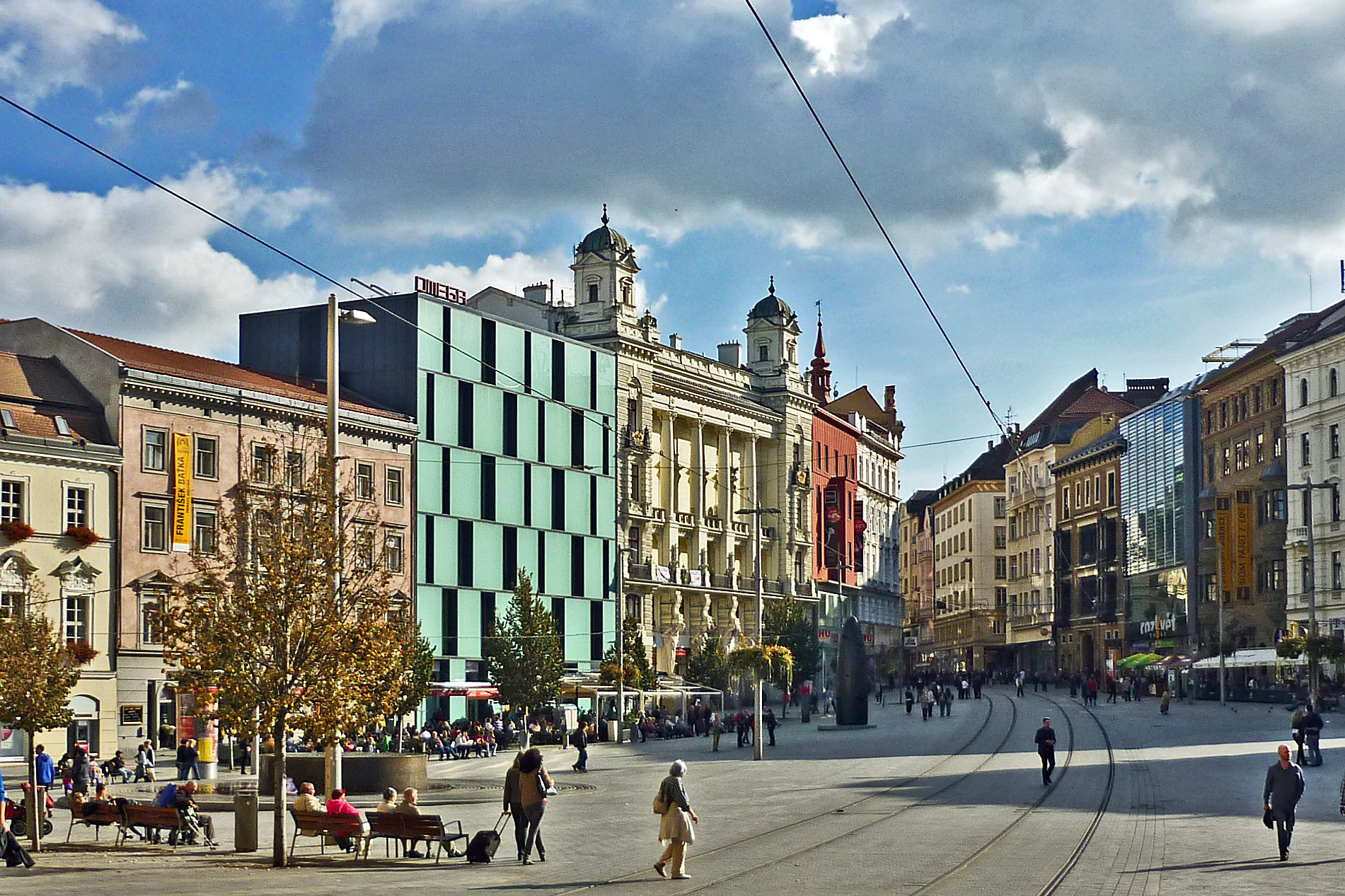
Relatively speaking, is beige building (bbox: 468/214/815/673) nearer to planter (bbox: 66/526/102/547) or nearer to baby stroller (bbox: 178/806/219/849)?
planter (bbox: 66/526/102/547)

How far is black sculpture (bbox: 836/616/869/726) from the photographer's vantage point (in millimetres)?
66500

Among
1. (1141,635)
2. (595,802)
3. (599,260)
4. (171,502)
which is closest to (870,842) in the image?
(595,802)

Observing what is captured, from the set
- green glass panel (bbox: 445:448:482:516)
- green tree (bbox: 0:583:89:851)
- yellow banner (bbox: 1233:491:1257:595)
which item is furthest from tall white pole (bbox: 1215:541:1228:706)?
green tree (bbox: 0:583:89:851)

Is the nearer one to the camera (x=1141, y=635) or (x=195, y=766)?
(x=195, y=766)

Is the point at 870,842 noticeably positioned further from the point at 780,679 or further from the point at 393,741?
the point at 780,679

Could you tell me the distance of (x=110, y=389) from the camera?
58.7 metres

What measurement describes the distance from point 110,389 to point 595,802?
29.6 meters

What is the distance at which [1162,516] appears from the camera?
11150 cm

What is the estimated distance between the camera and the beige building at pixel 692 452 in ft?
301

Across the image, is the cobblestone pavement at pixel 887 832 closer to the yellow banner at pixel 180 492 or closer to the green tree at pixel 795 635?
the yellow banner at pixel 180 492

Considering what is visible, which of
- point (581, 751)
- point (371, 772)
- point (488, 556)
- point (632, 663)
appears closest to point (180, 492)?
point (581, 751)

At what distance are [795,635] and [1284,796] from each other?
74052 millimetres

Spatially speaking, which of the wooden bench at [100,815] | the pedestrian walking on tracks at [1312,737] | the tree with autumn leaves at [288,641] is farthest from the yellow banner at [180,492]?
the pedestrian walking on tracks at [1312,737]

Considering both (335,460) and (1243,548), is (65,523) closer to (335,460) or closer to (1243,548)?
(335,460)
